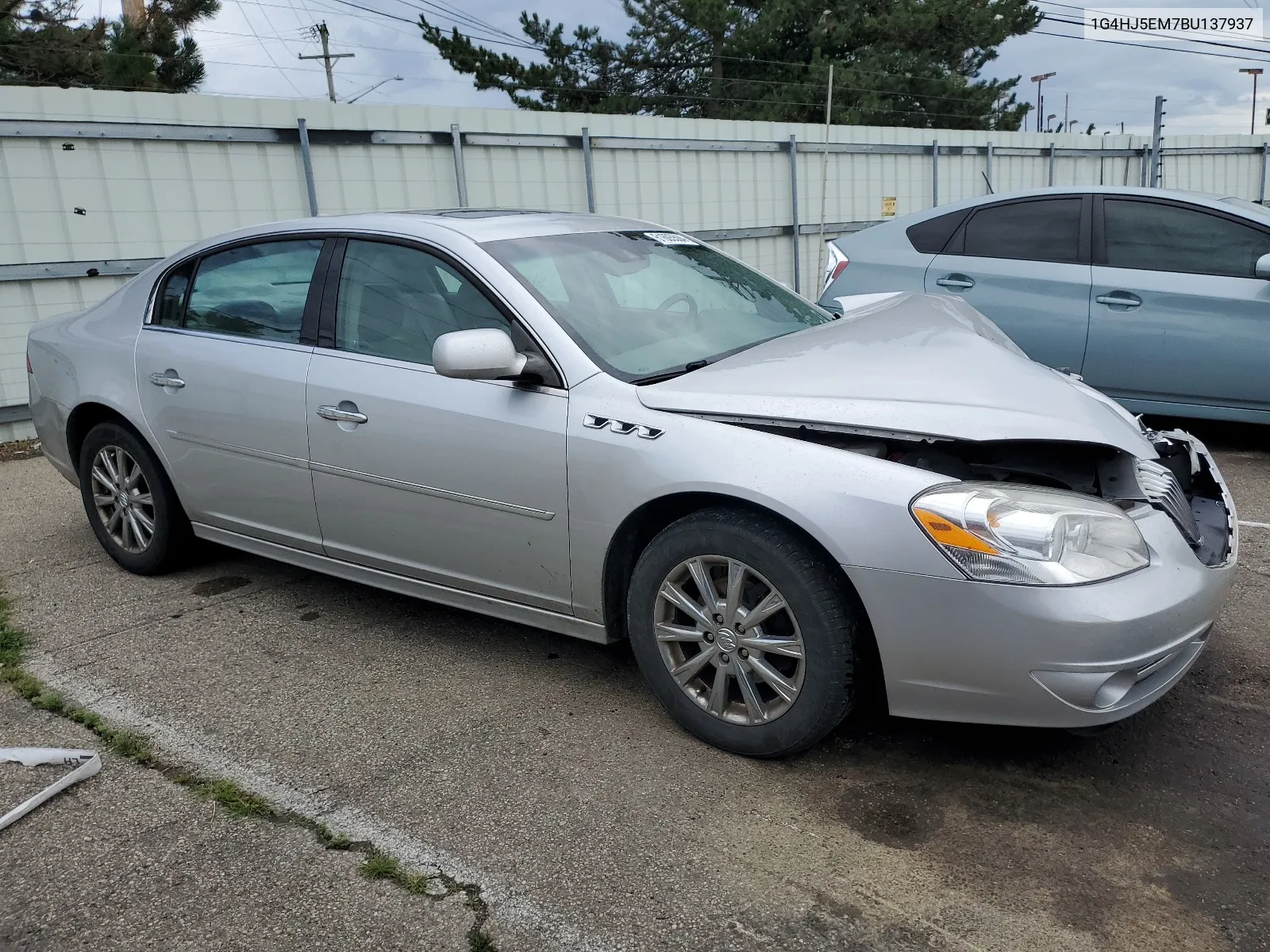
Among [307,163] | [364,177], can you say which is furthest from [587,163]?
[307,163]

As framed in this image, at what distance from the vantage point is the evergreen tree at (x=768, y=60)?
26500 millimetres

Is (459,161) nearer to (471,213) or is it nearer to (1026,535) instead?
(471,213)

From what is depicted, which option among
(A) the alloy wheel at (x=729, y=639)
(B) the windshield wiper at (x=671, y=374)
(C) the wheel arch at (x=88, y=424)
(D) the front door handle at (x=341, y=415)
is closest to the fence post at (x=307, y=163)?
(C) the wheel arch at (x=88, y=424)

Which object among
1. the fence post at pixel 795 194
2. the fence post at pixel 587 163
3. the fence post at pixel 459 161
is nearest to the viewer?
the fence post at pixel 459 161

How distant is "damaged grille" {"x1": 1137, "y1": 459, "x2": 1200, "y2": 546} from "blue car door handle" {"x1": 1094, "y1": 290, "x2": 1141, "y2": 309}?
327cm

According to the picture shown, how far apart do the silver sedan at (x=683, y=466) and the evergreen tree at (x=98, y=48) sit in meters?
12.9

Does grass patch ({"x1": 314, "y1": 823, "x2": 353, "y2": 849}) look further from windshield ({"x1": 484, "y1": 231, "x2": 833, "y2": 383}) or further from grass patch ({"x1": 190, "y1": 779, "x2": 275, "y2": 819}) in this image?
windshield ({"x1": 484, "y1": 231, "x2": 833, "y2": 383})

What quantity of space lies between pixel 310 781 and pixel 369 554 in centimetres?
98

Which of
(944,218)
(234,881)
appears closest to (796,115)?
(944,218)

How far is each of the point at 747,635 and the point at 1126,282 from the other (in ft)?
14.0

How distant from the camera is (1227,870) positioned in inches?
95.2

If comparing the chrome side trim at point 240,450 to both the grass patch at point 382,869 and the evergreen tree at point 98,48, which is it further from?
the evergreen tree at point 98,48

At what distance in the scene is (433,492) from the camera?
3.42 metres

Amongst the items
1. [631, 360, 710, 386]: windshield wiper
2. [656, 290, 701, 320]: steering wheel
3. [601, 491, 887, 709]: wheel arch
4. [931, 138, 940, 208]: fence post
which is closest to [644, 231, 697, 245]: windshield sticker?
[656, 290, 701, 320]: steering wheel
